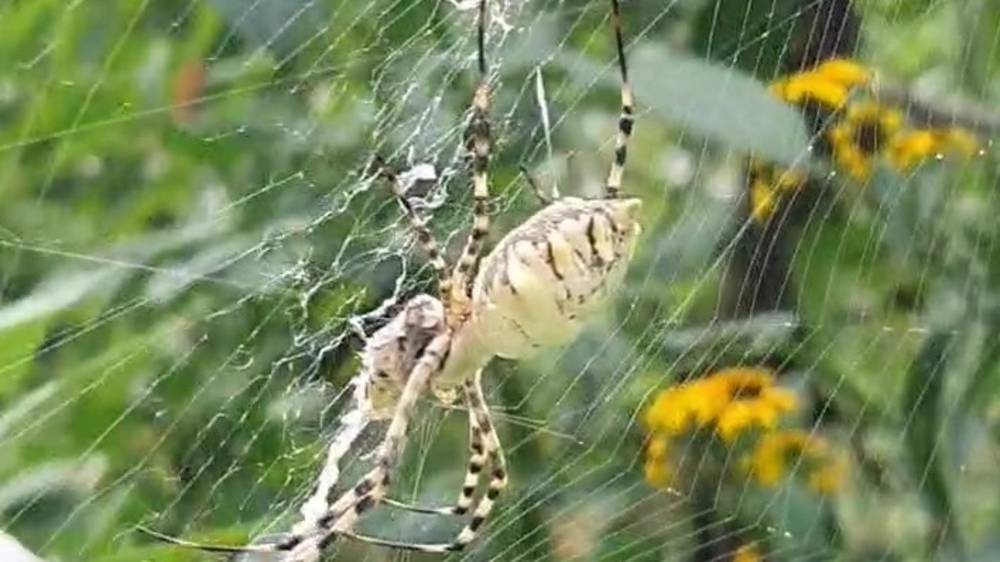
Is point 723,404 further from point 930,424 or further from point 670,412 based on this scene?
point 930,424

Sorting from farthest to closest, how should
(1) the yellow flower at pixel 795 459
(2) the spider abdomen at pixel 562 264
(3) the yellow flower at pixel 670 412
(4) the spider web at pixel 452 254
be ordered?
(1) the yellow flower at pixel 795 459
(3) the yellow flower at pixel 670 412
(4) the spider web at pixel 452 254
(2) the spider abdomen at pixel 562 264

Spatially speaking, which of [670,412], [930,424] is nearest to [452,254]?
[670,412]

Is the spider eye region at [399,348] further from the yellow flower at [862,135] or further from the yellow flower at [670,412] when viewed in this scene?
the yellow flower at [862,135]

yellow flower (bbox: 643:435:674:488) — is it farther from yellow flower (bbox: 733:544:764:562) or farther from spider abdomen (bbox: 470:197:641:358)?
spider abdomen (bbox: 470:197:641:358)

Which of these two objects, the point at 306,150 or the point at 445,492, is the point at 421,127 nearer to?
the point at 306,150

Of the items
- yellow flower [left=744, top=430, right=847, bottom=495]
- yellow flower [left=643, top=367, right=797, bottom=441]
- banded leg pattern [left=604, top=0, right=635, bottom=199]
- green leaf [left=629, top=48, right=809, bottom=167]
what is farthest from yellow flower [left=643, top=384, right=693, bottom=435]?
banded leg pattern [left=604, top=0, right=635, bottom=199]

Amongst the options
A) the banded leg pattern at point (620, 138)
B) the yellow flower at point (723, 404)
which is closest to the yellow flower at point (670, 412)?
the yellow flower at point (723, 404)

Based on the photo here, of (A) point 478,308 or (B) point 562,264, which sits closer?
(B) point 562,264
